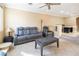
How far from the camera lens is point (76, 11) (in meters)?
2.15

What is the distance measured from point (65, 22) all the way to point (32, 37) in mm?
908

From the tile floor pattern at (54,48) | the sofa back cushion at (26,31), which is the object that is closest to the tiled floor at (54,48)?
the tile floor pattern at (54,48)

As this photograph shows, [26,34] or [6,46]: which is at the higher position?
[26,34]

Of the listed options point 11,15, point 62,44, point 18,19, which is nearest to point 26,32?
point 18,19

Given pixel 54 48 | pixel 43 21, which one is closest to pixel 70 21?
pixel 43 21

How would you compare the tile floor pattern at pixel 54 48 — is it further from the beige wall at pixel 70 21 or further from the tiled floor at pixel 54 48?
the beige wall at pixel 70 21

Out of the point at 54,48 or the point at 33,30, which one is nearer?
the point at 33,30

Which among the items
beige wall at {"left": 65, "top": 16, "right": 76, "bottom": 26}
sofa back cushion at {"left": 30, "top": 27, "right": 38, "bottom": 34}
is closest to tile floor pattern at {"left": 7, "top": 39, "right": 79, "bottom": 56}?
sofa back cushion at {"left": 30, "top": 27, "right": 38, "bottom": 34}

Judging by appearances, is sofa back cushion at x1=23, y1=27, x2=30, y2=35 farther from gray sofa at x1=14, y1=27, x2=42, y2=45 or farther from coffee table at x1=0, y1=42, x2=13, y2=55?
coffee table at x1=0, y1=42, x2=13, y2=55

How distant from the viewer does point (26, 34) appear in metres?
2.13

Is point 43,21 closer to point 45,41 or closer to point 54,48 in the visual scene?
point 45,41

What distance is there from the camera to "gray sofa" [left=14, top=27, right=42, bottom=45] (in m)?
2.07

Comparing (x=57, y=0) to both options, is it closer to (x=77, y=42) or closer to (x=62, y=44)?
(x=62, y=44)

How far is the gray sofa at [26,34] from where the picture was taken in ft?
6.80
